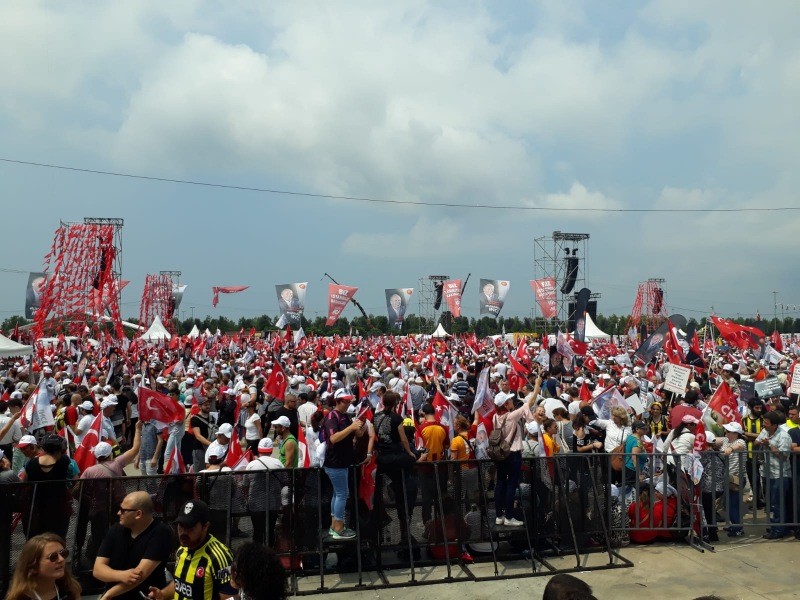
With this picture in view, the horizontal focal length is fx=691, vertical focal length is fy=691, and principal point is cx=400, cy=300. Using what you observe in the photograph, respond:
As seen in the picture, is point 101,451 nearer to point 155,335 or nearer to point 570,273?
point 155,335

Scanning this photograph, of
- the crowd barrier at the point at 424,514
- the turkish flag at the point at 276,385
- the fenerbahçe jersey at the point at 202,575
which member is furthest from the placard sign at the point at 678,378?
the fenerbahçe jersey at the point at 202,575

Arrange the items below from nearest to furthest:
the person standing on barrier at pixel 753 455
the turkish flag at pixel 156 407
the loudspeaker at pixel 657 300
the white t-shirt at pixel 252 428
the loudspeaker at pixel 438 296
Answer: the person standing on barrier at pixel 753 455
the turkish flag at pixel 156 407
the white t-shirt at pixel 252 428
the loudspeaker at pixel 438 296
the loudspeaker at pixel 657 300

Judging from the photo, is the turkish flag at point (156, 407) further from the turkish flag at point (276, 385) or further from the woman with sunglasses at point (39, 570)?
the woman with sunglasses at point (39, 570)

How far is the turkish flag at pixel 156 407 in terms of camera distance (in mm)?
10234

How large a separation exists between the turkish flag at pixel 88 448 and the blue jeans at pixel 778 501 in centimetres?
857

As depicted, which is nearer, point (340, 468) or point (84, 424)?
point (340, 468)

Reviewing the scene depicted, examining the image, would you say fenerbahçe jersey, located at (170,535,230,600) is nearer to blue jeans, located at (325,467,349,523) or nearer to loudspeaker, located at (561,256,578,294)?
blue jeans, located at (325,467,349,523)

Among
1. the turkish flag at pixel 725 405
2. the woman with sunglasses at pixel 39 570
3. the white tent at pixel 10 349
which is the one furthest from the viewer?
the white tent at pixel 10 349

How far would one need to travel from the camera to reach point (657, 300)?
7588cm

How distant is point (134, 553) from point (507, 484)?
4750mm

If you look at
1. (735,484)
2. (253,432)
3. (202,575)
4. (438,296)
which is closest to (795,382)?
(735,484)

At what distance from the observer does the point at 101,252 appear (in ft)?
121

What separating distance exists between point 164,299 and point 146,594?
213ft

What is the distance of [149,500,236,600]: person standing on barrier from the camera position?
396cm
